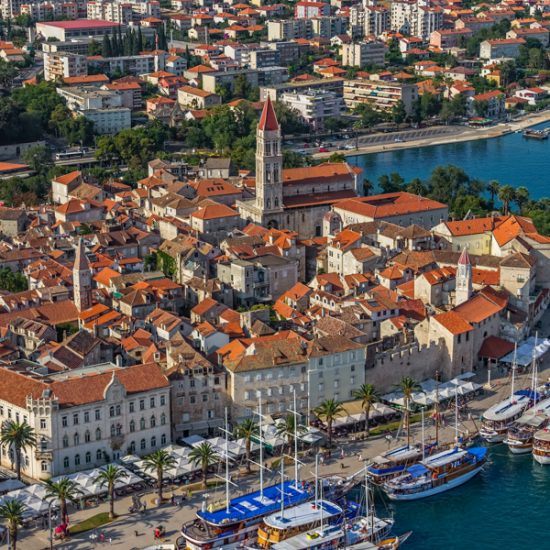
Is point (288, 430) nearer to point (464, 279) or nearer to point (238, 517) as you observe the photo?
point (238, 517)

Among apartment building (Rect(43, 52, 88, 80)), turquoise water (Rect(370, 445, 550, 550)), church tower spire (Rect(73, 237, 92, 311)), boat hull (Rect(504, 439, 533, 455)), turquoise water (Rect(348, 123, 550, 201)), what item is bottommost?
turquoise water (Rect(370, 445, 550, 550))

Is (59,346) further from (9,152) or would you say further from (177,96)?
(177,96)

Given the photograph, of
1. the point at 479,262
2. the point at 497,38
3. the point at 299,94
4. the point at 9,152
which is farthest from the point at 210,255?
the point at 497,38

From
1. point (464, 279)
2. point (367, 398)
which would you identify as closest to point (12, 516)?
point (367, 398)

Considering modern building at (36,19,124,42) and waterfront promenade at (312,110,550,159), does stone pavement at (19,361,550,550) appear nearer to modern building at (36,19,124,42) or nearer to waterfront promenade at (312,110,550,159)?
waterfront promenade at (312,110,550,159)

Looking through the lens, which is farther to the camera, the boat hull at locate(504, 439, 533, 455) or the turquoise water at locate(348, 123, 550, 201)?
the turquoise water at locate(348, 123, 550, 201)

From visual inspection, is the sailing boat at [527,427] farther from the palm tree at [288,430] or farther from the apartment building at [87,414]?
the apartment building at [87,414]

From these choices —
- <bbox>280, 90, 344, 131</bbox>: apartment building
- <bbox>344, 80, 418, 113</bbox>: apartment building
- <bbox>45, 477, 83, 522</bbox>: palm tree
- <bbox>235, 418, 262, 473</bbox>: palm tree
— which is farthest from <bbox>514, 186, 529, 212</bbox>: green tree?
<bbox>45, 477, 83, 522</bbox>: palm tree
